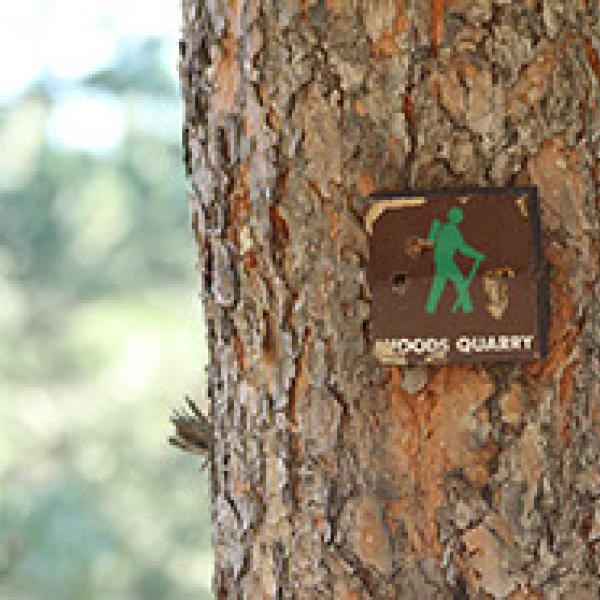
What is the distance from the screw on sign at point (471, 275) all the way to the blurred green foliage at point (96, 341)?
14.5 feet

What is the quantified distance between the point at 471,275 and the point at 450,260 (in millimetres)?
23

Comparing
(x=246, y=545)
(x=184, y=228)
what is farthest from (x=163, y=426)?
(x=246, y=545)

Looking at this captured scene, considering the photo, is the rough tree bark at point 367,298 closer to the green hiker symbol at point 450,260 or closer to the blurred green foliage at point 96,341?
the green hiker symbol at point 450,260

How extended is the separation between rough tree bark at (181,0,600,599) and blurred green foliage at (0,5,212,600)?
4.34 m

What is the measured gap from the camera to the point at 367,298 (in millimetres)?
1173

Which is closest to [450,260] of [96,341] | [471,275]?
[471,275]

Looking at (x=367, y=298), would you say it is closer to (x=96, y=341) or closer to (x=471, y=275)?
(x=471, y=275)

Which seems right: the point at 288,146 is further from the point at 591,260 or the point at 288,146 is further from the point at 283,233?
the point at 591,260

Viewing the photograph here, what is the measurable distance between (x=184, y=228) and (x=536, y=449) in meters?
4.68

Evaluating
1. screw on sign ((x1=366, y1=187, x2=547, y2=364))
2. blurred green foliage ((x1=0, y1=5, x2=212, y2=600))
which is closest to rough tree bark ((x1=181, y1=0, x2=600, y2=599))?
screw on sign ((x1=366, y1=187, x2=547, y2=364))

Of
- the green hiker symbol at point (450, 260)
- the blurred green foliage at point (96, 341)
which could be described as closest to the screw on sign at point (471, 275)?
the green hiker symbol at point (450, 260)

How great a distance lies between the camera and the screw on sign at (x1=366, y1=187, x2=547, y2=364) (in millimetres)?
1143

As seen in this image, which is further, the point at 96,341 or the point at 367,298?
the point at 96,341

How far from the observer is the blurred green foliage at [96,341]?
5629 millimetres
